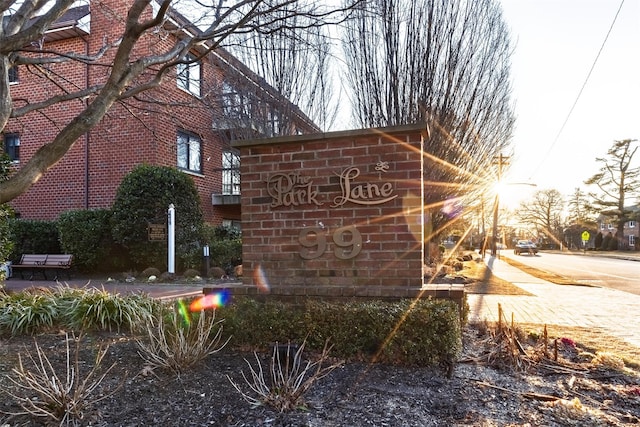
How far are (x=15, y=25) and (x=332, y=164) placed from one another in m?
3.58

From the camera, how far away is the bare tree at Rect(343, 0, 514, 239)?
30.6 feet

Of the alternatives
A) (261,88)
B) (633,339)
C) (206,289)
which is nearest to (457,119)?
(261,88)

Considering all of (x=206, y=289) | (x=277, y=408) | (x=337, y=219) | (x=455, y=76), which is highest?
(x=455, y=76)

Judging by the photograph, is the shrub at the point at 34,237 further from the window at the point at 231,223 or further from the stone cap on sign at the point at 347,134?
the stone cap on sign at the point at 347,134

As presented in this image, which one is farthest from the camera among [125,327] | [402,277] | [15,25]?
[125,327]

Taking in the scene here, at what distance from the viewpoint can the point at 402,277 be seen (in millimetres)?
3791

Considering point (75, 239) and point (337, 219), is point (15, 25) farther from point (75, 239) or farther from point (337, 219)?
point (75, 239)

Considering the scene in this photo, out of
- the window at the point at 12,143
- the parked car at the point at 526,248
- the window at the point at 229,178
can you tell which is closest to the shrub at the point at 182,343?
the window at the point at 229,178

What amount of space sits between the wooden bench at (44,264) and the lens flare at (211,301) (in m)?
8.49

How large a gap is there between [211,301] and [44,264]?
29.8 ft

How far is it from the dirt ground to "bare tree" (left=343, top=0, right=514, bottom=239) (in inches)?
274

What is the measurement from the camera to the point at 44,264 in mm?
10789

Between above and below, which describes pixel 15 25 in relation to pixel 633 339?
above

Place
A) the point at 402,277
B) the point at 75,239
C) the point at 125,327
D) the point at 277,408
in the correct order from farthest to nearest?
the point at 75,239, the point at 125,327, the point at 402,277, the point at 277,408
